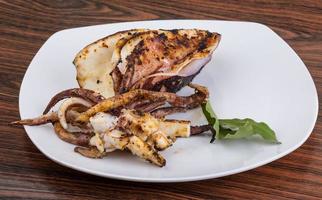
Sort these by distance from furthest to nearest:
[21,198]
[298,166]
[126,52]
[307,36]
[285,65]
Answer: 1. [307,36]
2. [285,65]
3. [126,52]
4. [298,166]
5. [21,198]

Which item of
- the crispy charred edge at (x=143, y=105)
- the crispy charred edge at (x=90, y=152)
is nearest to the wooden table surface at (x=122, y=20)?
the crispy charred edge at (x=90, y=152)

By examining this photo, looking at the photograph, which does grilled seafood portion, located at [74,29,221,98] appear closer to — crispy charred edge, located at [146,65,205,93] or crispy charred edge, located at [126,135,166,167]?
crispy charred edge, located at [146,65,205,93]

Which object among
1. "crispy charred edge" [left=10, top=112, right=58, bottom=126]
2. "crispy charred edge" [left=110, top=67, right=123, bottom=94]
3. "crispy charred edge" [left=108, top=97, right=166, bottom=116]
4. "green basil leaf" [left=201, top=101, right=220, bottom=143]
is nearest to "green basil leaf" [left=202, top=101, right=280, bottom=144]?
"green basil leaf" [left=201, top=101, right=220, bottom=143]

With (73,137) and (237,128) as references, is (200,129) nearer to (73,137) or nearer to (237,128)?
(237,128)

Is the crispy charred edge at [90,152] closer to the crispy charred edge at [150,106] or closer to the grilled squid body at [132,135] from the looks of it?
the grilled squid body at [132,135]

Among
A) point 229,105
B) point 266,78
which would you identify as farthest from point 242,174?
point 266,78

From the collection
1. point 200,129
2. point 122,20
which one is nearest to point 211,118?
point 200,129

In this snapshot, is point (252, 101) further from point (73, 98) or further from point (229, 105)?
point (73, 98)

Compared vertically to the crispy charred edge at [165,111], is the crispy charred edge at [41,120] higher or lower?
lower
